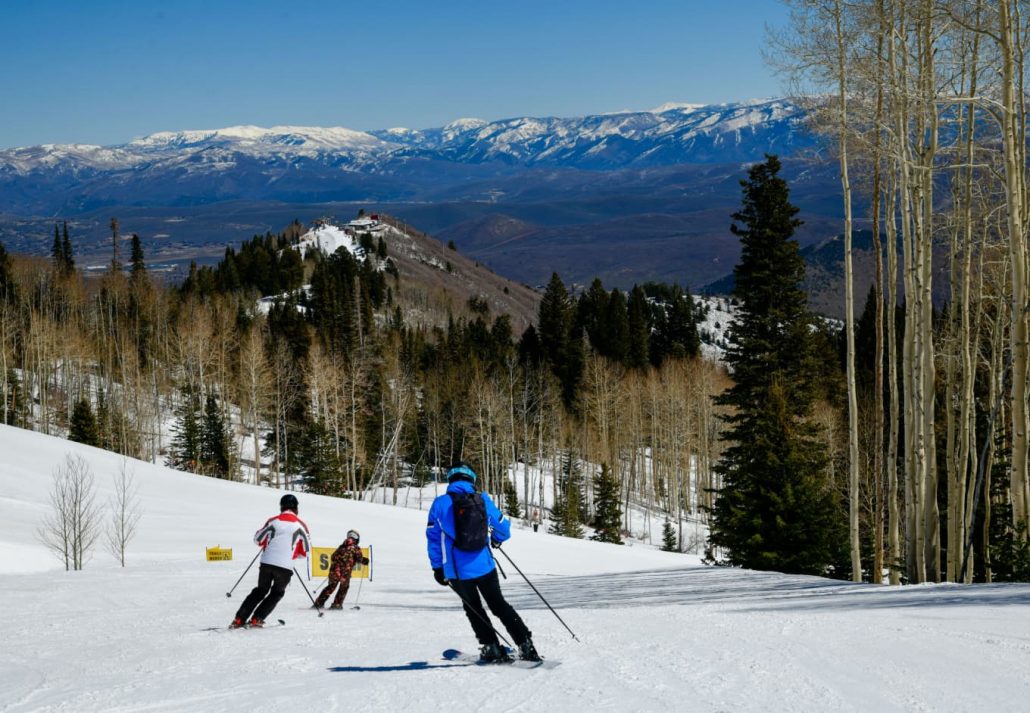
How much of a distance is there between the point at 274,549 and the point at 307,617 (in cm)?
209

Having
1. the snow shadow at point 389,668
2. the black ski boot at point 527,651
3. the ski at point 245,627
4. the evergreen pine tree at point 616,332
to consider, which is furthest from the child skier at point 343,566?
the evergreen pine tree at point 616,332

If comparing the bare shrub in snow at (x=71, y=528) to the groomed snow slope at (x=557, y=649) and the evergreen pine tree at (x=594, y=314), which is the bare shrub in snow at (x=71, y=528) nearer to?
the groomed snow slope at (x=557, y=649)

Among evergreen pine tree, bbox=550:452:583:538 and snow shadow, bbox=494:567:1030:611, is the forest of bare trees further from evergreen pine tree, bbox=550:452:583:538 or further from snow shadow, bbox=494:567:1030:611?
evergreen pine tree, bbox=550:452:583:538

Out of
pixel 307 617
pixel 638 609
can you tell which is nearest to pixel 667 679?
pixel 638 609

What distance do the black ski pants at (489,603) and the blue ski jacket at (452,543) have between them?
0.07 meters

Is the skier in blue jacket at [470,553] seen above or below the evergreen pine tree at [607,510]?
above

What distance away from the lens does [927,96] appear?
40.4 ft

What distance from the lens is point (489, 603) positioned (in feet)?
25.3

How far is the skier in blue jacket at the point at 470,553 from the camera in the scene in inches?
301

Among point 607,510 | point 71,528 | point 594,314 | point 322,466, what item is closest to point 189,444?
point 322,466

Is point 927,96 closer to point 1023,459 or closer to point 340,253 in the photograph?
point 1023,459

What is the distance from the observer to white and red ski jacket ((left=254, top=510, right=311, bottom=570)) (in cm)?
1078

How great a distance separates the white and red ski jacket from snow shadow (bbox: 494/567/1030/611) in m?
3.93

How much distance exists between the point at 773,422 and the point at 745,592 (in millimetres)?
11582
